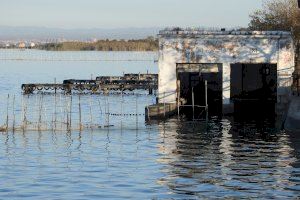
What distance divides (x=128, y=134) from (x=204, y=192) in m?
26.1

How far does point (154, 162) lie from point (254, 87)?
40830 mm

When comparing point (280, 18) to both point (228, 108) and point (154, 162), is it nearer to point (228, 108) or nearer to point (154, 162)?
point (228, 108)

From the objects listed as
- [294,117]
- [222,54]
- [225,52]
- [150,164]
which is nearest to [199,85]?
[222,54]

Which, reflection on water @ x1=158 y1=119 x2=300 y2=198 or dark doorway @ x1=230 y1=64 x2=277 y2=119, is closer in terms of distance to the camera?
reflection on water @ x1=158 y1=119 x2=300 y2=198

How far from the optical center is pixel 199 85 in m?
88.5

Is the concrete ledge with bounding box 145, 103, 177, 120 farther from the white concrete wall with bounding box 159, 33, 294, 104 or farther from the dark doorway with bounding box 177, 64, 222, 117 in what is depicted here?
the dark doorway with bounding box 177, 64, 222, 117

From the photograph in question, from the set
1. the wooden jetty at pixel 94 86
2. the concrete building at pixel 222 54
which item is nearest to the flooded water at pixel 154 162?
the concrete building at pixel 222 54

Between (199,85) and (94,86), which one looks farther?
(94,86)

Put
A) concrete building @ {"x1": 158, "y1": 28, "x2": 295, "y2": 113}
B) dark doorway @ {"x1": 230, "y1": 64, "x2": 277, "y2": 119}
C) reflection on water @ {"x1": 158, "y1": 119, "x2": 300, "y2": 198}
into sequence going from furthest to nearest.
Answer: dark doorway @ {"x1": 230, "y1": 64, "x2": 277, "y2": 119}
concrete building @ {"x1": 158, "y1": 28, "x2": 295, "y2": 113}
reflection on water @ {"x1": 158, "y1": 119, "x2": 300, "y2": 198}

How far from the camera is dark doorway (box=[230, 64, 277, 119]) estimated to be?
281 feet

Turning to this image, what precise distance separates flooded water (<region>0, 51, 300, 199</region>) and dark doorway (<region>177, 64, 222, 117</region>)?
6.25m

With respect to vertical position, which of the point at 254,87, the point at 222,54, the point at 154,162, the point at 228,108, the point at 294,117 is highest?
the point at 222,54

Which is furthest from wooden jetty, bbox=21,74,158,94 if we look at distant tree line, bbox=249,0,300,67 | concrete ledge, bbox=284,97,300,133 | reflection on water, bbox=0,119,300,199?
concrete ledge, bbox=284,97,300,133

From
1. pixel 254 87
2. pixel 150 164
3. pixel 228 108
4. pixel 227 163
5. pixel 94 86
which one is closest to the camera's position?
pixel 150 164
